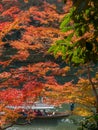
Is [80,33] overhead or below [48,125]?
overhead

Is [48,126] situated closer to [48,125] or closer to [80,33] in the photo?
[48,125]

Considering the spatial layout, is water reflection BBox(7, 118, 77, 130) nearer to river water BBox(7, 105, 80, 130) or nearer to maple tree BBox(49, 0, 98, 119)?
river water BBox(7, 105, 80, 130)

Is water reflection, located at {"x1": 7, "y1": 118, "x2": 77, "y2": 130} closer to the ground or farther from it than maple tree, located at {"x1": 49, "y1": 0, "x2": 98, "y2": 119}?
closer to the ground

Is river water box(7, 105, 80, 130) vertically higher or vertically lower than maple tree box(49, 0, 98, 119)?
lower

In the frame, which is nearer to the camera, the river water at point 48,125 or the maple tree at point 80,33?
the maple tree at point 80,33

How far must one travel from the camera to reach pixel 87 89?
1198 centimetres

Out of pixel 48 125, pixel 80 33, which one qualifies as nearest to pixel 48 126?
pixel 48 125

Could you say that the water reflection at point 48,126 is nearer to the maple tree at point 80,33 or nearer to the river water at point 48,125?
the river water at point 48,125

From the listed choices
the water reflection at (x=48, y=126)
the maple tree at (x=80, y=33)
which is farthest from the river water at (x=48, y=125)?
the maple tree at (x=80, y=33)

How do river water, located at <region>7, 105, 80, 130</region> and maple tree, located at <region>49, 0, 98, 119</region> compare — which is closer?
maple tree, located at <region>49, 0, 98, 119</region>

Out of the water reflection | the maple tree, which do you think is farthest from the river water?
the maple tree

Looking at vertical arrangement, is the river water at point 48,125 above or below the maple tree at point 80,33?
below

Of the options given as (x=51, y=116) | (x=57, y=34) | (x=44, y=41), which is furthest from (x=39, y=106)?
(x=57, y=34)

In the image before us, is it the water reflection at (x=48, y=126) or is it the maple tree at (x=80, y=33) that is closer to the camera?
the maple tree at (x=80, y=33)
